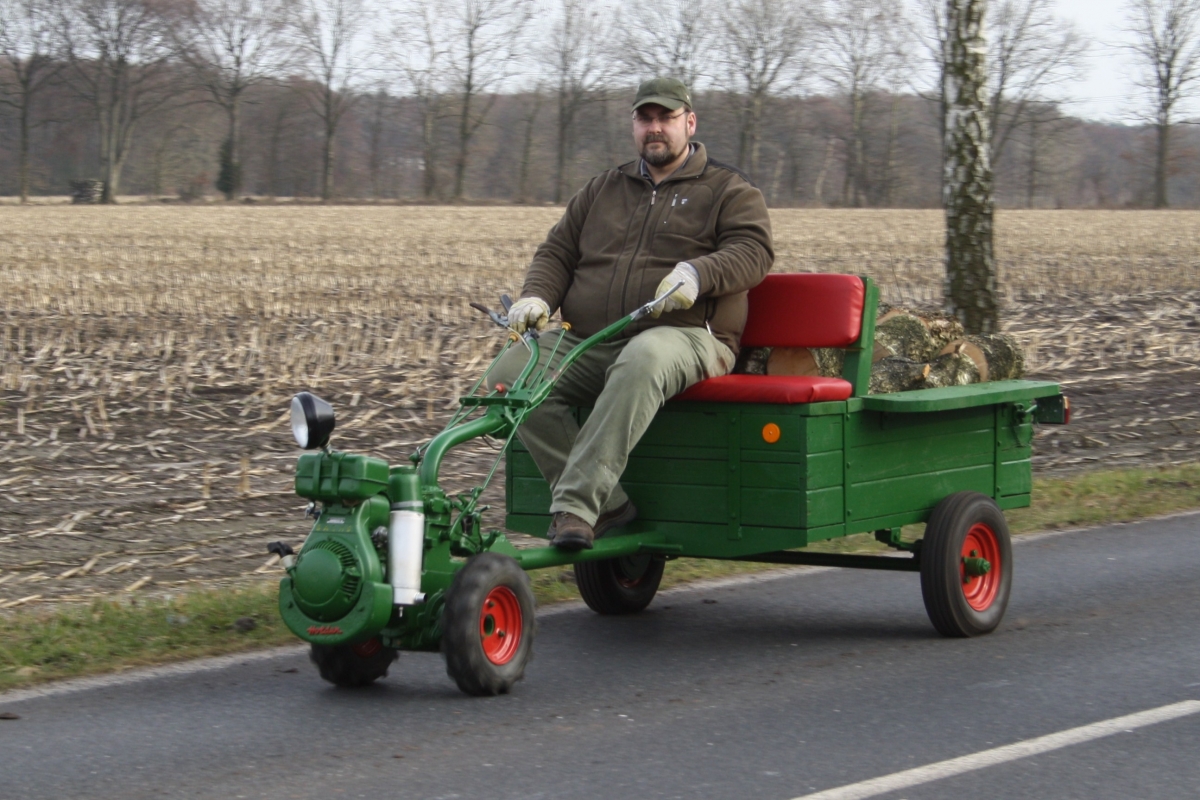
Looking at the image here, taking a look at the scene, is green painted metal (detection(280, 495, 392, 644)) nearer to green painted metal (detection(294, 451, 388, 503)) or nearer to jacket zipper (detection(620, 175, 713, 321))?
green painted metal (detection(294, 451, 388, 503))

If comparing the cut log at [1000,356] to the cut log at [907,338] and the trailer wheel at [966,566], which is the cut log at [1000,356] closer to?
the cut log at [907,338]

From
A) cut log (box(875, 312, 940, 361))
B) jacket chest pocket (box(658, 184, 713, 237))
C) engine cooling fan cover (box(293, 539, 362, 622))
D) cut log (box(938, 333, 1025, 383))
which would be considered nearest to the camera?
engine cooling fan cover (box(293, 539, 362, 622))

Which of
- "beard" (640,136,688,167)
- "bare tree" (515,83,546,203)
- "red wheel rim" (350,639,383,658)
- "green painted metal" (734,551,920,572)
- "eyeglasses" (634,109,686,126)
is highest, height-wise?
"bare tree" (515,83,546,203)

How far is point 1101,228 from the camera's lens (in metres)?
39.0

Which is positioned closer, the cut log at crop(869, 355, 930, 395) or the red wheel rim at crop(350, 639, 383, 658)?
the red wheel rim at crop(350, 639, 383, 658)

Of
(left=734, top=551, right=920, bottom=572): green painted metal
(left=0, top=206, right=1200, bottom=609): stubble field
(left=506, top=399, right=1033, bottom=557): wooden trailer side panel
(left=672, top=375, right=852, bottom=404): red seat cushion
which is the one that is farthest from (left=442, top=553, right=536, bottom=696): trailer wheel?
(left=0, top=206, right=1200, bottom=609): stubble field

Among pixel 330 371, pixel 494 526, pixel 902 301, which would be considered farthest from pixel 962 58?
pixel 902 301

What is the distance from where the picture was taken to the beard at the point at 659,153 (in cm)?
587

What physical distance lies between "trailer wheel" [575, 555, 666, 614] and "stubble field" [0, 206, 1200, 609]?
1563 mm

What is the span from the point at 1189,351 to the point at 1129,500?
7.38 meters

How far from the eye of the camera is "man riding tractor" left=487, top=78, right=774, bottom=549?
17.5 ft

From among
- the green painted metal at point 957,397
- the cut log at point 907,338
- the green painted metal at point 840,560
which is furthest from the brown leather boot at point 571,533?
the cut log at point 907,338

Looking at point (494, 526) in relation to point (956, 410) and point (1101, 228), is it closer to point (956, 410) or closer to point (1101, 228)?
point (956, 410)

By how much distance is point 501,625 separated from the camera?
16.3ft
